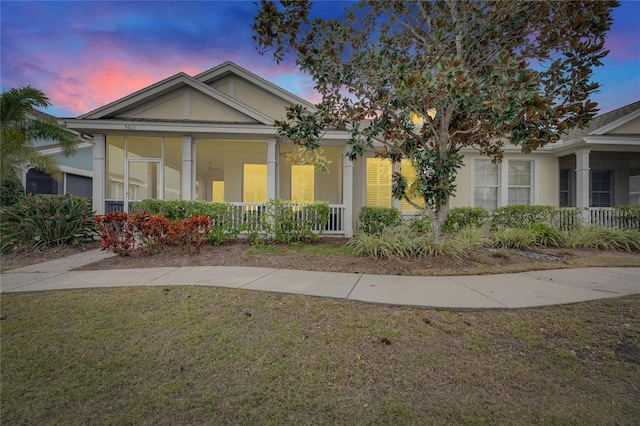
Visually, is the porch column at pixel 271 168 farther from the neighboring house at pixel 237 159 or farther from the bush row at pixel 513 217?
the bush row at pixel 513 217

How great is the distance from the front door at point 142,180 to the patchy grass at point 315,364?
729cm

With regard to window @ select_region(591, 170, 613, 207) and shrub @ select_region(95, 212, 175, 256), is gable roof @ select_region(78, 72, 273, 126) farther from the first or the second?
window @ select_region(591, 170, 613, 207)

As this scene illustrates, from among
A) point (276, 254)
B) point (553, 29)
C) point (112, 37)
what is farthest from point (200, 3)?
point (553, 29)

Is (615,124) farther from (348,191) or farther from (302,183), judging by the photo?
(302,183)

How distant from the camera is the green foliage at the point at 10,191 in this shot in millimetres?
11531

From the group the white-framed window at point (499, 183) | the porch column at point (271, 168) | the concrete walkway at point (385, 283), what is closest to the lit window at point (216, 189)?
the porch column at point (271, 168)

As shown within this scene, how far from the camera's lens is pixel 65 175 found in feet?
50.1

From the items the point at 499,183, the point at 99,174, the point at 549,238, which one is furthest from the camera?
the point at 499,183

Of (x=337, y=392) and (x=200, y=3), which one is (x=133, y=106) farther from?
(x=337, y=392)

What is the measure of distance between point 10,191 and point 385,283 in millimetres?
15722

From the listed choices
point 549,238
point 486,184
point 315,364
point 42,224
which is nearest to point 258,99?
point 42,224

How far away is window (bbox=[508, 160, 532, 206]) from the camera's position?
1160cm

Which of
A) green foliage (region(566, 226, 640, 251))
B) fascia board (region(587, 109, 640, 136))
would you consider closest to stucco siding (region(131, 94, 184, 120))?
green foliage (region(566, 226, 640, 251))

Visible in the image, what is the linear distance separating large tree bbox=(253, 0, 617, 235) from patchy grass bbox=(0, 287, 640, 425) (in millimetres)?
3375
